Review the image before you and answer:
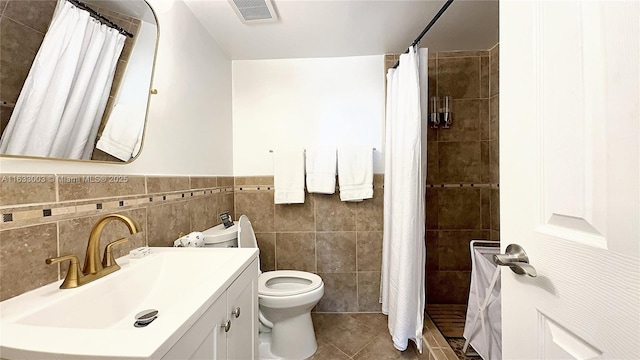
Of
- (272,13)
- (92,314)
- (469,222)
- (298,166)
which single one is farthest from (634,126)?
(469,222)

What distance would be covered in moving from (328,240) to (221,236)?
93 centimetres

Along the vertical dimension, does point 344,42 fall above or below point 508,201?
above

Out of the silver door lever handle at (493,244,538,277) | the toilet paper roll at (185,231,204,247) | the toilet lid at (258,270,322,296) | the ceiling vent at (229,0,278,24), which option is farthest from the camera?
the toilet lid at (258,270,322,296)

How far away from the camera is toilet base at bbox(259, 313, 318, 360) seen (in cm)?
162

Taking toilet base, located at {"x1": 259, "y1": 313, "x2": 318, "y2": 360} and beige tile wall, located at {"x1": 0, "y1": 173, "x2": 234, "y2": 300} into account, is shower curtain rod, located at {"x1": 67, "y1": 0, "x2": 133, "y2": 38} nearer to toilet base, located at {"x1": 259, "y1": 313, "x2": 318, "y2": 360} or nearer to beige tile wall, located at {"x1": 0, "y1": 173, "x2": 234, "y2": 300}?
beige tile wall, located at {"x1": 0, "y1": 173, "x2": 234, "y2": 300}

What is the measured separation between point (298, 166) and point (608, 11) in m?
1.80

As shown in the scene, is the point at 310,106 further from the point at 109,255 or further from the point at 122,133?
the point at 109,255

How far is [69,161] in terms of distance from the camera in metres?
0.83

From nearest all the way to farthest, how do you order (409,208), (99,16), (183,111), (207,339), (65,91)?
(207,339) < (65,91) < (99,16) < (183,111) < (409,208)

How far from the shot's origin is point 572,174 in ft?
1.51

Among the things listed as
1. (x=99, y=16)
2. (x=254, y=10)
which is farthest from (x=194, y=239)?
(x=254, y=10)

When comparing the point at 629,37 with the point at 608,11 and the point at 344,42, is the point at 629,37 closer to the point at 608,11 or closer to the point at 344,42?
the point at 608,11

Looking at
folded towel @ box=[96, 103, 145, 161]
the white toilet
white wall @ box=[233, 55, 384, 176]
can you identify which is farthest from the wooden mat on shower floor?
folded towel @ box=[96, 103, 145, 161]

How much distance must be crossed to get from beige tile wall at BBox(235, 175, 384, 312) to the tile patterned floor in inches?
4.0
